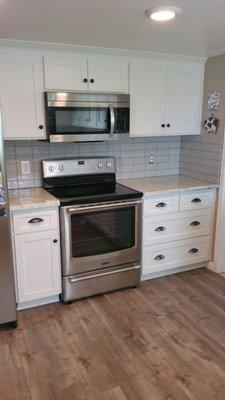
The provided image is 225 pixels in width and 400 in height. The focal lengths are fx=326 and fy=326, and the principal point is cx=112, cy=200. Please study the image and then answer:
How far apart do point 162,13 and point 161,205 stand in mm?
1669

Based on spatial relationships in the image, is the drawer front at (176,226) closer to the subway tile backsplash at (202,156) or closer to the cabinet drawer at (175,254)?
the cabinet drawer at (175,254)

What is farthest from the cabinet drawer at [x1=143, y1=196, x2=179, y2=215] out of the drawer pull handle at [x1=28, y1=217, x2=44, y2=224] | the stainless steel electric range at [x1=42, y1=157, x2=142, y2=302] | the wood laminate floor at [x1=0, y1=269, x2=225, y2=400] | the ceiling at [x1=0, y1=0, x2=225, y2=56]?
the ceiling at [x1=0, y1=0, x2=225, y2=56]

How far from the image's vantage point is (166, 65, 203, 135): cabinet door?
3.26 m

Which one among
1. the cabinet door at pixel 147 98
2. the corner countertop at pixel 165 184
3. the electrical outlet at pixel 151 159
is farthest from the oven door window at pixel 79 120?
the electrical outlet at pixel 151 159

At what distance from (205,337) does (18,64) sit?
2.57 m

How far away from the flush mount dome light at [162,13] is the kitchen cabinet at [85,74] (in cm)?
98

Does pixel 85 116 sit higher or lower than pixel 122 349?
higher

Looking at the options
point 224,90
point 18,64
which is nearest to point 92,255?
point 18,64

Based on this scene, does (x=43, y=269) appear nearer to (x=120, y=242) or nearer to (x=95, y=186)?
(x=120, y=242)

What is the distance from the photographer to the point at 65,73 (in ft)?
9.09

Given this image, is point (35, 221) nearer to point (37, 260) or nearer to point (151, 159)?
point (37, 260)

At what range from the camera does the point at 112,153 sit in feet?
11.3

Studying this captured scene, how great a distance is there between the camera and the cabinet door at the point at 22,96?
8.55 ft

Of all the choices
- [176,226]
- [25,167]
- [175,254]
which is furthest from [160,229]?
[25,167]
